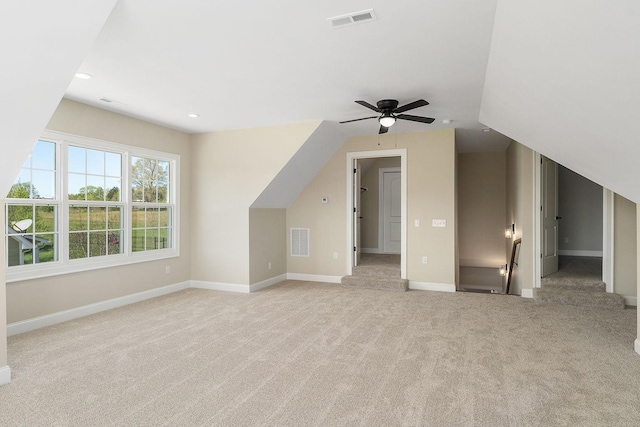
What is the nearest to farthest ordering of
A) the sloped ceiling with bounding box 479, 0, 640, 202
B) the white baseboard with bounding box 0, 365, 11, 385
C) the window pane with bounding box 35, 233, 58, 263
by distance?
the sloped ceiling with bounding box 479, 0, 640, 202, the white baseboard with bounding box 0, 365, 11, 385, the window pane with bounding box 35, 233, 58, 263

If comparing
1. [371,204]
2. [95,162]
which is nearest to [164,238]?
[95,162]

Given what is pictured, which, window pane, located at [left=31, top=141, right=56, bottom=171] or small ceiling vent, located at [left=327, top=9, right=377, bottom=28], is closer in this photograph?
small ceiling vent, located at [left=327, top=9, right=377, bottom=28]

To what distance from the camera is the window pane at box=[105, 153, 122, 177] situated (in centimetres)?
498

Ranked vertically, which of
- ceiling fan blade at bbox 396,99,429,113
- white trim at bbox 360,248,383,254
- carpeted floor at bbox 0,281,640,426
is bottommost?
carpeted floor at bbox 0,281,640,426

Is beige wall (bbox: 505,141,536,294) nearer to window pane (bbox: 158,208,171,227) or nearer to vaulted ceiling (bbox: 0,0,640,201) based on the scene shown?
vaulted ceiling (bbox: 0,0,640,201)

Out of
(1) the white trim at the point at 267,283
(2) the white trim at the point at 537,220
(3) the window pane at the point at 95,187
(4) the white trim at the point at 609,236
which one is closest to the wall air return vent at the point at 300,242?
(1) the white trim at the point at 267,283

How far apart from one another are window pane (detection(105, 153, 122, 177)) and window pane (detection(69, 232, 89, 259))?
901 mm

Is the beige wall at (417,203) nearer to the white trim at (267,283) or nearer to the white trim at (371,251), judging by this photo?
the white trim at (267,283)

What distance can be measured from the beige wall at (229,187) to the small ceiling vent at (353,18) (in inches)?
114

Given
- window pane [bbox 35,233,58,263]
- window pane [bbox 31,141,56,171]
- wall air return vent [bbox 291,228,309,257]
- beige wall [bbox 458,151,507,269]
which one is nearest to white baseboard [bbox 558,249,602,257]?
beige wall [bbox 458,151,507,269]

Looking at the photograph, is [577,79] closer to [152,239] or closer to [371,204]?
[152,239]

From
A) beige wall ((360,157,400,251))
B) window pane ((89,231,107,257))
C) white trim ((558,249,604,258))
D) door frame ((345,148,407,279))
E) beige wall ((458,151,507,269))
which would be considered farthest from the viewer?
beige wall ((360,157,400,251))

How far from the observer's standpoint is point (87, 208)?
185 inches

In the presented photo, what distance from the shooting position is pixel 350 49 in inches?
121
